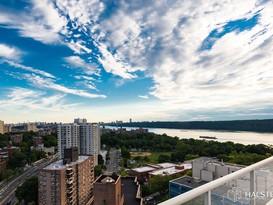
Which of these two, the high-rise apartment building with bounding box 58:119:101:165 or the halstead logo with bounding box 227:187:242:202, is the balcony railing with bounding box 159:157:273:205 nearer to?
the halstead logo with bounding box 227:187:242:202

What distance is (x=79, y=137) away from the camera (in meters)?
20.7

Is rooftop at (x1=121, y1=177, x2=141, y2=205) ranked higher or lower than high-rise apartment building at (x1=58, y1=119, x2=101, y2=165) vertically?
lower

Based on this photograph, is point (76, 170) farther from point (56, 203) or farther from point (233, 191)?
point (233, 191)

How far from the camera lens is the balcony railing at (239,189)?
71 cm

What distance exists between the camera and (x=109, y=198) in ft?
20.5

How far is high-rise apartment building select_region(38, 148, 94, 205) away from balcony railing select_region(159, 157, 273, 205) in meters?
9.22

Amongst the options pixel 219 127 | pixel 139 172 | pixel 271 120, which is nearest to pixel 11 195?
pixel 139 172

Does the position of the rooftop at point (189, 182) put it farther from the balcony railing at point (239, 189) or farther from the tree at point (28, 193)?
the balcony railing at point (239, 189)

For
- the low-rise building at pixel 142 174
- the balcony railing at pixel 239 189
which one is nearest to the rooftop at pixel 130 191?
the low-rise building at pixel 142 174

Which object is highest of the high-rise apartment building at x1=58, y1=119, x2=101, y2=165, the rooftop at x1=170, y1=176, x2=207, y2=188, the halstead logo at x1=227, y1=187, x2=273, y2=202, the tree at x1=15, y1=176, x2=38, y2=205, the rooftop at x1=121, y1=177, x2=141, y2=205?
the halstead logo at x1=227, y1=187, x2=273, y2=202

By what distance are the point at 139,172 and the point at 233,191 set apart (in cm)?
1464

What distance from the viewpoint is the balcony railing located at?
0.71 metres

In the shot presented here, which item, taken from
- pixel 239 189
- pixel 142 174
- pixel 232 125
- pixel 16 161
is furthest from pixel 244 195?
pixel 232 125

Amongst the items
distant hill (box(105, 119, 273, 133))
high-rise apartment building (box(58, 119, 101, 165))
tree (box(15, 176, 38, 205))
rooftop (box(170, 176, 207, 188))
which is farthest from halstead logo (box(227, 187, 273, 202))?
distant hill (box(105, 119, 273, 133))
